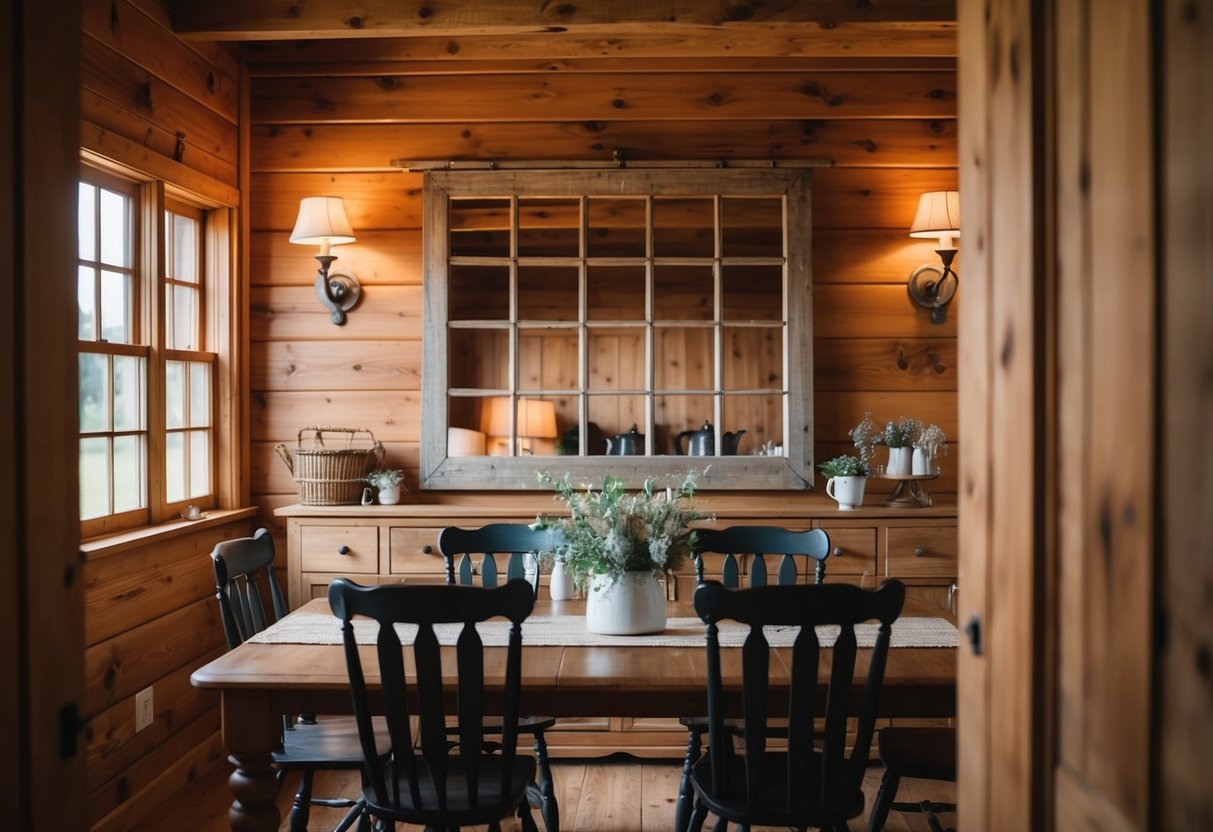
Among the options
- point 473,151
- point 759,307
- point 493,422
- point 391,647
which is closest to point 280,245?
point 473,151

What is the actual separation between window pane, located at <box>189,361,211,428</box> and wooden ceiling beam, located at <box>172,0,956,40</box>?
1.28 m

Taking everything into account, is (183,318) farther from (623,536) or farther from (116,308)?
(623,536)

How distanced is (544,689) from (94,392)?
2.02 m

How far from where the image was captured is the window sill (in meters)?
3.02

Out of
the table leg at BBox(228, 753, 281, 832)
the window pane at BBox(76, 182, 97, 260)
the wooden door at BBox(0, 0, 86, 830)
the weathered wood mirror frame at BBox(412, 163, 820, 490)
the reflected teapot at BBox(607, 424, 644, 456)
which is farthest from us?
the reflected teapot at BBox(607, 424, 644, 456)

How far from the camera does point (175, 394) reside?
12.3 feet

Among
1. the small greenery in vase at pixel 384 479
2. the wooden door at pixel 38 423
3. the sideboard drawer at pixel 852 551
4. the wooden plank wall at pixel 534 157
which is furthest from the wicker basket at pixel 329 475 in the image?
the wooden door at pixel 38 423

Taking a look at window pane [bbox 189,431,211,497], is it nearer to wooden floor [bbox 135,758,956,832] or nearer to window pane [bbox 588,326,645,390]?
wooden floor [bbox 135,758,956,832]

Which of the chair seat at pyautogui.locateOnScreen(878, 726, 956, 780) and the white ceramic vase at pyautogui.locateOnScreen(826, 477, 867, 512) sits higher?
the white ceramic vase at pyautogui.locateOnScreen(826, 477, 867, 512)

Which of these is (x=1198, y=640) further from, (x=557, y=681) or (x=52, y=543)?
(x=557, y=681)

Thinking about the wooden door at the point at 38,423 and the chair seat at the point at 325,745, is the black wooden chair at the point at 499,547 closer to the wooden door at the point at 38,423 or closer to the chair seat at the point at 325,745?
the chair seat at the point at 325,745

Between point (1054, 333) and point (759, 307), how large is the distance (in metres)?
3.00

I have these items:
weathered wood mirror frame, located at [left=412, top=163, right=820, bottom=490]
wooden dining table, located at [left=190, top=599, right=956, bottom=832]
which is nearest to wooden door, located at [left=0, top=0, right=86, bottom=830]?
wooden dining table, located at [left=190, top=599, right=956, bottom=832]

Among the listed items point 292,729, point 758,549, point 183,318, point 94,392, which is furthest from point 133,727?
point 758,549
